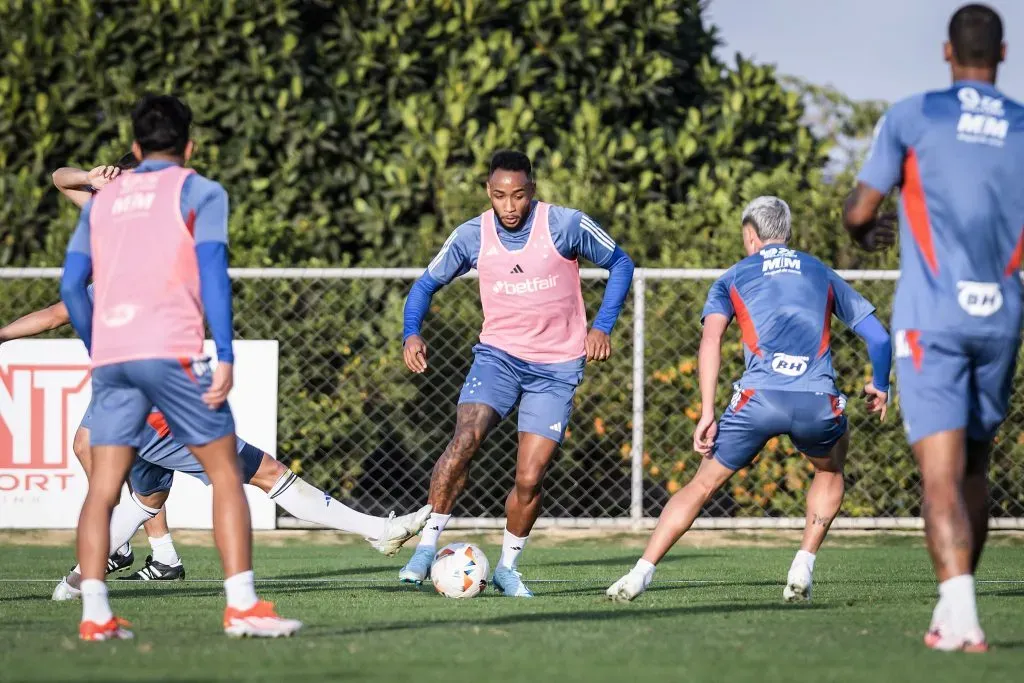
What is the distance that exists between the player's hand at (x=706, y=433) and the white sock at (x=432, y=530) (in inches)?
64.3

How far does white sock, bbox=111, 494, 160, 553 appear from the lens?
25.9 feet

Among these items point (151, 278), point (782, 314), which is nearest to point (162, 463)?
point (151, 278)

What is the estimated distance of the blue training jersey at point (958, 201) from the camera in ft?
16.9

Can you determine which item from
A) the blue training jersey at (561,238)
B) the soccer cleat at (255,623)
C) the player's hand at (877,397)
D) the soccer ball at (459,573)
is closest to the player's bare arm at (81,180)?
the blue training jersey at (561,238)

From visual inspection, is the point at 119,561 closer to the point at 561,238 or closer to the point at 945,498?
the point at 561,238

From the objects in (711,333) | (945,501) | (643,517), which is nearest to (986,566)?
(643,517)

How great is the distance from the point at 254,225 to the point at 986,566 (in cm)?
636

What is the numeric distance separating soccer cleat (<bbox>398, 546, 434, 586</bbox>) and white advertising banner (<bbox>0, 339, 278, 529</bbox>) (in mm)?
3382

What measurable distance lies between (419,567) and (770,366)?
2151 millimetres

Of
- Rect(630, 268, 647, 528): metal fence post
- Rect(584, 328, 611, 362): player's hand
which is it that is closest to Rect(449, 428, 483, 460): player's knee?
Rect(584, 328, 611, 362): player's hand

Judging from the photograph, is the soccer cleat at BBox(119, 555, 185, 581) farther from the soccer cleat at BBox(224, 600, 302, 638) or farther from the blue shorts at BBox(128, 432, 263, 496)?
the soccer cleat at BBox(224, 600, 302, 638)

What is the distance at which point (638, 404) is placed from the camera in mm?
11188

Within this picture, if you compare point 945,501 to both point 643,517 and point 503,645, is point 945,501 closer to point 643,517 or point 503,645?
point 503,645

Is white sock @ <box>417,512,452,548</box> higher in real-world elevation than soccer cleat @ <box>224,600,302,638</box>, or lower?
lower
